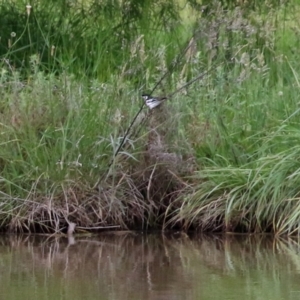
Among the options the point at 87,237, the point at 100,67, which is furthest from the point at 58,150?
the point at 100,67

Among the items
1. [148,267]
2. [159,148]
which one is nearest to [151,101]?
[159,148]

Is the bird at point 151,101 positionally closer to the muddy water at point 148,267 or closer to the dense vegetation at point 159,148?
the dense vegetation at point 159,148

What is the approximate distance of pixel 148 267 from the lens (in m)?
6.21

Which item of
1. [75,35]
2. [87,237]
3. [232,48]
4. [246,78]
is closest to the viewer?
[87,237]

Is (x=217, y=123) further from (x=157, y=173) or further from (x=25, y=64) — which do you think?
(x=25, y=64)

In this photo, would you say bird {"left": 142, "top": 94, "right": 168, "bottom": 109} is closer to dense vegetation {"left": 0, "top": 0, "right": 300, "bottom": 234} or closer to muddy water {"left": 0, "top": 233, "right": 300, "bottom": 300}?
dense vegetation {"left": 0, "top": 0, "right": 300, "bottom": 234}

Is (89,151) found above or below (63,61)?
below

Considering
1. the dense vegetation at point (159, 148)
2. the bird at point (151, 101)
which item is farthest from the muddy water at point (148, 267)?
the bird at point (151, 101)

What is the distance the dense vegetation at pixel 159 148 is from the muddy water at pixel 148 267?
0.19 m

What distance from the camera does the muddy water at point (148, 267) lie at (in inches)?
216

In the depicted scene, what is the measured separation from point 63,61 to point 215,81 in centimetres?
147

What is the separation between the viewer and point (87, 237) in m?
7.06

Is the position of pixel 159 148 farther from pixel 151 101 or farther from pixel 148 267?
pixel 148 267

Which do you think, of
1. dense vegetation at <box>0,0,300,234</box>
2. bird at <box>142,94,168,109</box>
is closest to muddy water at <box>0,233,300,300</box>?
dense vegetation at <box>0,0,300,234</box>
